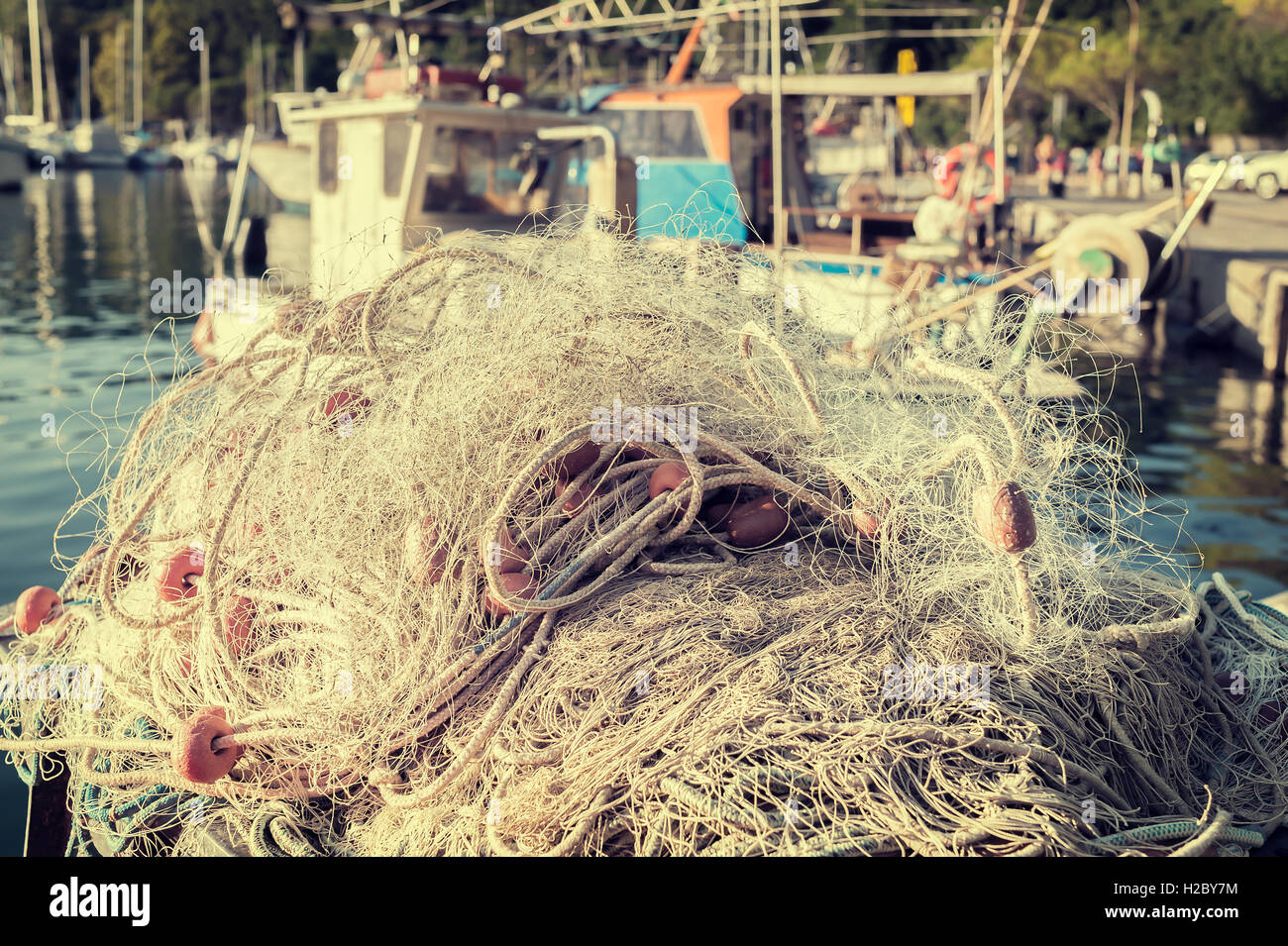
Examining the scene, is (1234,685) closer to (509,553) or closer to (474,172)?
(509,553)

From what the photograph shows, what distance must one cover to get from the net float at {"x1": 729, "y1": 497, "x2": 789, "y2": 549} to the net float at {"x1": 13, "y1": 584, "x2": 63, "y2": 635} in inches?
97.2

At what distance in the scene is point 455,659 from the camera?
2971mm

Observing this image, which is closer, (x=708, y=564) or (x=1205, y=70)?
(x=708, y=564)

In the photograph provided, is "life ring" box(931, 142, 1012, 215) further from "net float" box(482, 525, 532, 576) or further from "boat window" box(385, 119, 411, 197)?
"net float" box(482, 525, 532, 576)

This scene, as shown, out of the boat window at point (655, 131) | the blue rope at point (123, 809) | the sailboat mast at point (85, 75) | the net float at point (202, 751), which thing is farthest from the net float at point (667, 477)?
the sailboat mast at point (85, 75)

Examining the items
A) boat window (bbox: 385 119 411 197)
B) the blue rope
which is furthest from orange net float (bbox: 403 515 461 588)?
boat window (bbox: 385 119 411 197)

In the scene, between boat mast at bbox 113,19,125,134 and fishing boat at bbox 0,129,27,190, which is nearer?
fishing boat at bbox 0,129,27,190

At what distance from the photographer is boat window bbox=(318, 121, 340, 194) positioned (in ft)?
34.5

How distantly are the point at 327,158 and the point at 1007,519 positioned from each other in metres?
9.28

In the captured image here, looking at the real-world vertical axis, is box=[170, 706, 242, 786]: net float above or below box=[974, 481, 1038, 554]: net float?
below

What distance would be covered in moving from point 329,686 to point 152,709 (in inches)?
28.9
